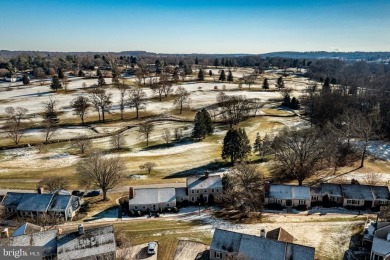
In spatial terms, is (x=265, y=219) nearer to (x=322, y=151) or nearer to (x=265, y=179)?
(x=265, y=179)

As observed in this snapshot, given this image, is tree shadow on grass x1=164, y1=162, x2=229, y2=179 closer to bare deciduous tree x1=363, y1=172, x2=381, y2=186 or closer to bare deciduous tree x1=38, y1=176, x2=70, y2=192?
bare deciduous tree x1=38, y1=176, x2=70, y2=192

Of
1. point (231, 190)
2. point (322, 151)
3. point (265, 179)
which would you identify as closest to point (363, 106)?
point (322, 151)

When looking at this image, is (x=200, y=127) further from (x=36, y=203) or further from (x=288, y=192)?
(x=36, y=203)

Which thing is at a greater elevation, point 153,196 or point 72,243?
point 72,243

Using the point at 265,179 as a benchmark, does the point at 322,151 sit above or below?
above

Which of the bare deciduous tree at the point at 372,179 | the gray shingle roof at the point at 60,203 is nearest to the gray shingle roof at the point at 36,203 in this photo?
the gray shingle roof at the point at 60,203

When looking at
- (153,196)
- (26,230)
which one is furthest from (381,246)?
(26,230)

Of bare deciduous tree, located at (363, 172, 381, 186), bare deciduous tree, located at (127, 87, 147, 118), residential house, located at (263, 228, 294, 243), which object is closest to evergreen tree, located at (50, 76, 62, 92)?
bare deciduous tree, located at (127, 87, 147, 118)
